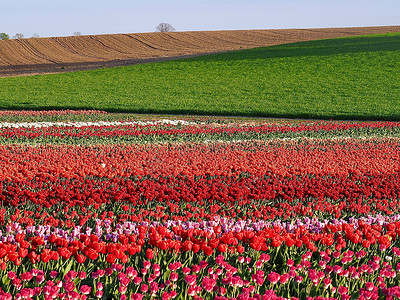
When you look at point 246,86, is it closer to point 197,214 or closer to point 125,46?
point 197,214

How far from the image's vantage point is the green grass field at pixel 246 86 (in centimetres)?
2862

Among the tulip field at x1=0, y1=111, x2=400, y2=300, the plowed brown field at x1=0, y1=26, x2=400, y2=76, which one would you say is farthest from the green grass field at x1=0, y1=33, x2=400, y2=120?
the plowed brown field at x1=0, y1=26, x2=400, y2=76

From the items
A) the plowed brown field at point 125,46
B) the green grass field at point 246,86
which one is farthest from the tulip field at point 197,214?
the plowed brown field at point 125,46

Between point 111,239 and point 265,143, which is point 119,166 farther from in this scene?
point 265,143

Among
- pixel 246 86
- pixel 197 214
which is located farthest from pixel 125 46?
pixel 197 214

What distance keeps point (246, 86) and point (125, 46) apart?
40.2m

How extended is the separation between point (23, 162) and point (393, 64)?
4160cm

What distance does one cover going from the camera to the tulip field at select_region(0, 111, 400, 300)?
13.8 feet

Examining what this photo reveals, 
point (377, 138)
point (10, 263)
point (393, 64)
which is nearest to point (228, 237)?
point (10, 263)

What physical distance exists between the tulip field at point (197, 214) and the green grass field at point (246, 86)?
33.2ft

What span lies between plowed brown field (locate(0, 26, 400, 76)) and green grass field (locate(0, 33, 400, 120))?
33.7 ft

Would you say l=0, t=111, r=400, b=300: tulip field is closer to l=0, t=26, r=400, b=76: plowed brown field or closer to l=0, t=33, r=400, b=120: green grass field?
l=0, t=33, r=400, b=120: green grass field

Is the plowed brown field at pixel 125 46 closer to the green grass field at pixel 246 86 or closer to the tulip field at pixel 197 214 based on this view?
the green grass field at pixel 246 86

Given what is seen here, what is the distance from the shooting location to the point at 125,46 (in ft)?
240
